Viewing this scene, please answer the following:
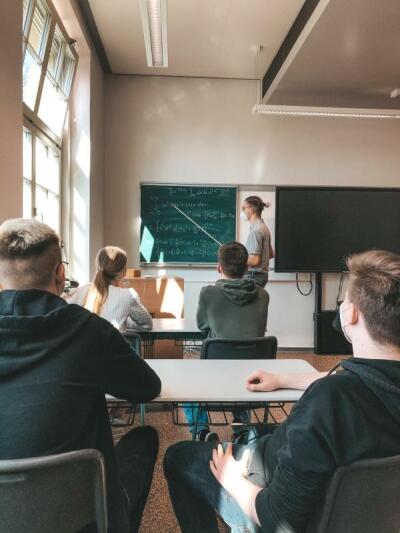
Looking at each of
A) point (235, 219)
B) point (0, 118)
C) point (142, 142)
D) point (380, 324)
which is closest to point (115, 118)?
point (142, 142)

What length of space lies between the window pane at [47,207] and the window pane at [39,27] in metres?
1.06

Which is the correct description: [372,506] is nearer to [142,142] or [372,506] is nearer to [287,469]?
[287,469]

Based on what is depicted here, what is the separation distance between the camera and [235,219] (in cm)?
493

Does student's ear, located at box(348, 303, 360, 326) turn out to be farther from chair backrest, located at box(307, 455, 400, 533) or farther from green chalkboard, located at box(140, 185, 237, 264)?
green chalkboard, located at box(140, 185, 237, 264)

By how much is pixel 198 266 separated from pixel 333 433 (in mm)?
4164

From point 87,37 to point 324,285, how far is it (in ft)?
12.6

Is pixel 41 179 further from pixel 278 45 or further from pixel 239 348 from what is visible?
pixel 278 45

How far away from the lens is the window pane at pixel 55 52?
347 centimetres

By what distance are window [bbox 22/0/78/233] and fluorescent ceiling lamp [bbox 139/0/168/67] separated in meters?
0.78

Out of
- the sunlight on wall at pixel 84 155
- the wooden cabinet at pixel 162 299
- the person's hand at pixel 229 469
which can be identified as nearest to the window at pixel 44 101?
the sunlight on wall at pixel 84 155

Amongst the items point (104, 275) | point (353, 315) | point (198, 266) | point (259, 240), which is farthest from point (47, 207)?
point (353, 315)

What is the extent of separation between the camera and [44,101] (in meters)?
3.36

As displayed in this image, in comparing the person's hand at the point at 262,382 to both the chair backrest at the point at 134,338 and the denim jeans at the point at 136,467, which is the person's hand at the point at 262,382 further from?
the chair backrest at the point at 134,338

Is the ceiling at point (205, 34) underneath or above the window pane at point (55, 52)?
above
